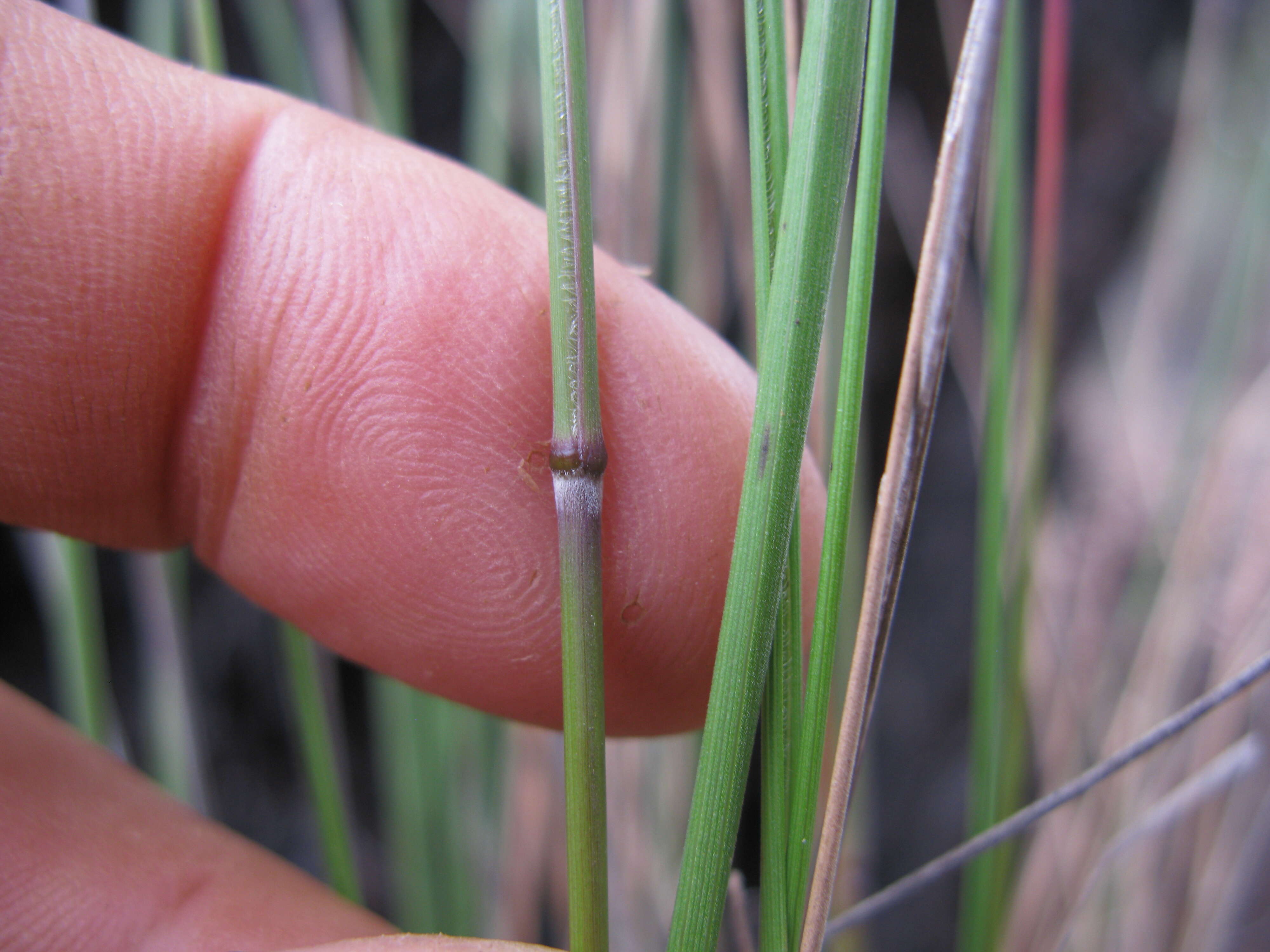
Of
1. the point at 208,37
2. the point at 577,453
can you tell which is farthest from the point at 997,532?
the point at 208,37

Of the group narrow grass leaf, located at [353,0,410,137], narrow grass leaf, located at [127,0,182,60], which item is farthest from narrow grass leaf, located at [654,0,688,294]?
narrow grass leaf, located at [127,0,182,60]

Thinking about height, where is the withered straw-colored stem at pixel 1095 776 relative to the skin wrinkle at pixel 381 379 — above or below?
below

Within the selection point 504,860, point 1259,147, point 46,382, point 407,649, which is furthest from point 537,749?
point 1259,147

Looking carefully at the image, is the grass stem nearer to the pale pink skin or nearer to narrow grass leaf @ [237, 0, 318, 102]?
the pale pink skin

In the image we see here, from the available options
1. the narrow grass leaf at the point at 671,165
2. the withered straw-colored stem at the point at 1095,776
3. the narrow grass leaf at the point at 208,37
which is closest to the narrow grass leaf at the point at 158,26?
the narrow grass leaf at the point at 208,37

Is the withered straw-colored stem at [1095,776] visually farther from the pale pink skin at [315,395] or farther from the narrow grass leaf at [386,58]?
the narrow grass leaf at [386,58]
